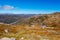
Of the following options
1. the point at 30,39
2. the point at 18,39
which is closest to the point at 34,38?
the point at 30,39

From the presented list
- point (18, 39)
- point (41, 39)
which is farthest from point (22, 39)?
point (41, 39)

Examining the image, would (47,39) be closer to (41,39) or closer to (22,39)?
(41,39)

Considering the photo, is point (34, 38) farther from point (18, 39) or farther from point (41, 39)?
point (18, 39)

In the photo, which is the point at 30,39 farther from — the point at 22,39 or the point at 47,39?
the point at 47,39

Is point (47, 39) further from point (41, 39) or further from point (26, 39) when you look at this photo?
point (26, 39)
